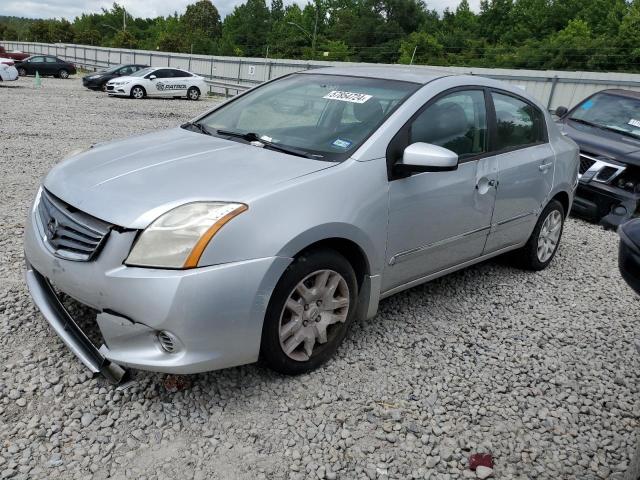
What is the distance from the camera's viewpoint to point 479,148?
3781 mm

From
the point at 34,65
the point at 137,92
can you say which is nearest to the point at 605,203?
the point at 137,92

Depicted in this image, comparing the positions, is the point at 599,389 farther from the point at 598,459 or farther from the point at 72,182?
the point at 72,182

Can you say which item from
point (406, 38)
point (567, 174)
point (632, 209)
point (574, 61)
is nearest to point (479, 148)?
point (567, 174)

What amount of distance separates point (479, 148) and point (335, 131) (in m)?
1.13

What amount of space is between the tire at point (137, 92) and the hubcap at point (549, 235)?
1934 cm

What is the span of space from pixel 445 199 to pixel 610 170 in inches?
175

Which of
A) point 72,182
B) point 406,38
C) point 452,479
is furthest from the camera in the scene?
point 406,38

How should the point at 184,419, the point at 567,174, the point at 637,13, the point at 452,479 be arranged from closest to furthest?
1. the point at 452,479
2. the point at 184,419
3. the point at 567,174
4. the point at 637,13

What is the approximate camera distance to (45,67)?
98.7 ft

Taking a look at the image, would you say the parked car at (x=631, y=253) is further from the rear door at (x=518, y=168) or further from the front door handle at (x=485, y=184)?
the rear door at (x=518, y=168)

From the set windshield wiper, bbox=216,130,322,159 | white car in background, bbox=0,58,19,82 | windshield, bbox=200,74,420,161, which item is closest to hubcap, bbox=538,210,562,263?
windshield, bbox=200,74,420,161

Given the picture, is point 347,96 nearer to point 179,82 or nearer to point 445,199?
point 445,199

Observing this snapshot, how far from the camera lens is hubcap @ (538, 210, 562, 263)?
4.77m

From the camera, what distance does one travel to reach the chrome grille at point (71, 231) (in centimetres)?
251
